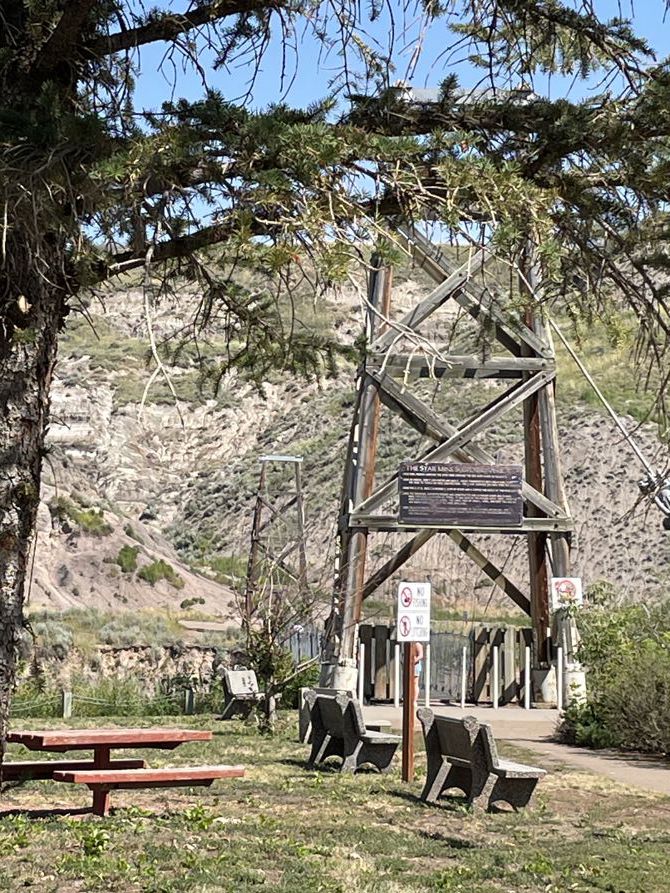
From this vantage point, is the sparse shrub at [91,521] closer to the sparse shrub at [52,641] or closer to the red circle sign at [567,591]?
the sparse shrub at [52,641]

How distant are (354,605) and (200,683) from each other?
460 centimetres

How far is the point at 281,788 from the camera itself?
10.3 metres

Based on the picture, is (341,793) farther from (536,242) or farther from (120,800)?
(536,242)

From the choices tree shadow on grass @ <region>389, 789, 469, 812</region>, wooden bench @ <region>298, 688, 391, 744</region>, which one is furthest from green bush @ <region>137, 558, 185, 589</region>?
tree shadow on grass @ <region>389, 789, 469, 812</region>

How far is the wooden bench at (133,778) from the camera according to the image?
7.77 meters

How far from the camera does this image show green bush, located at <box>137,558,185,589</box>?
41.6m

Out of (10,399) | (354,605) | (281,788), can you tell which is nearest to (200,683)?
(354,605)

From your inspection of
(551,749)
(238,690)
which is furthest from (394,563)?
(551,749)

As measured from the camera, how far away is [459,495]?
18219 mm

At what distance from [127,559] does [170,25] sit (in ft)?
115

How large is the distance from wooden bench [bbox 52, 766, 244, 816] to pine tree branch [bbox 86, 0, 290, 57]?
4.16 metres

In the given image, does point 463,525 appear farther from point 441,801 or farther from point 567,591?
point 441,801

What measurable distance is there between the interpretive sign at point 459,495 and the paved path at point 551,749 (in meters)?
2.72

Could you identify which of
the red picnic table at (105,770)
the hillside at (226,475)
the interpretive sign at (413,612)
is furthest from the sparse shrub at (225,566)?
the red picnic table at (105,770)
